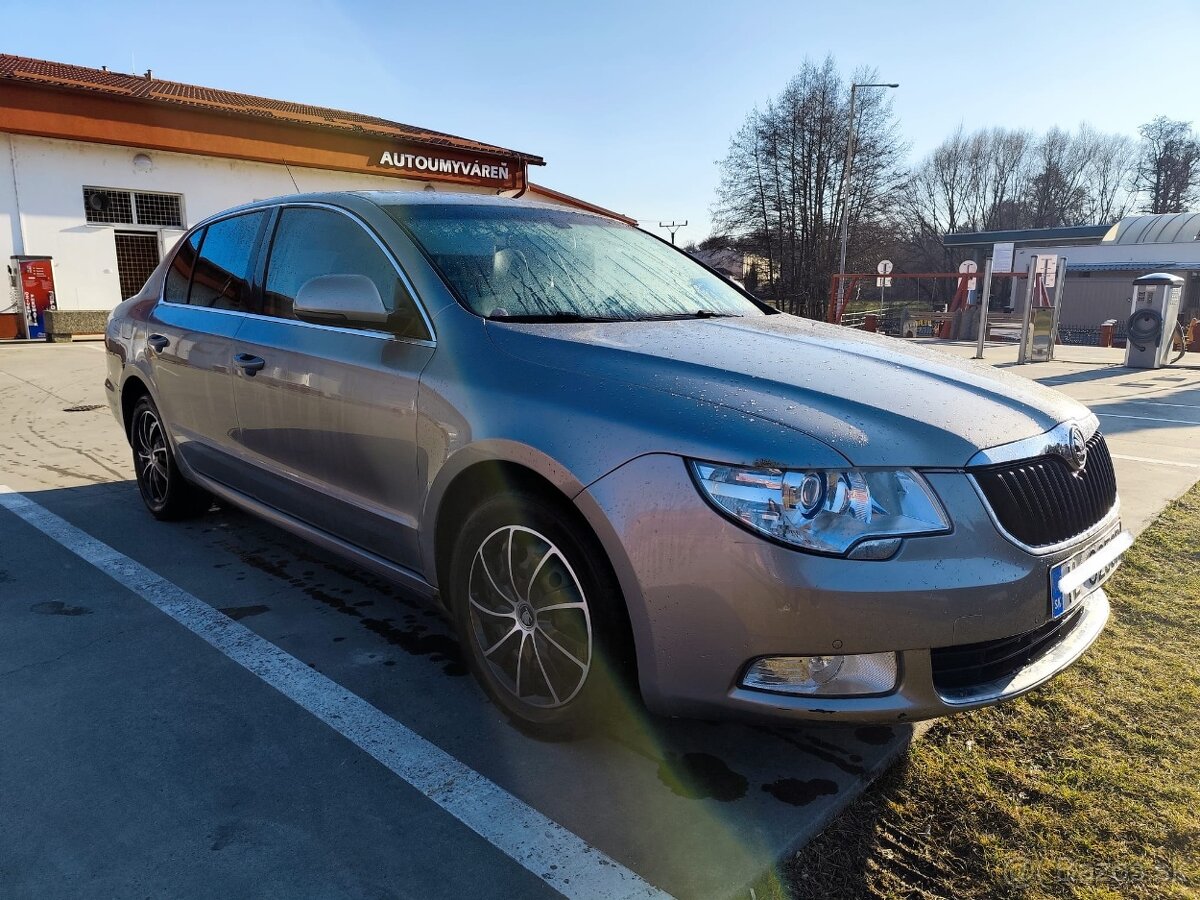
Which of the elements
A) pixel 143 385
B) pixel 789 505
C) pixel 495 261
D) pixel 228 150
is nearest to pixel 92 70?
pixel 228 150

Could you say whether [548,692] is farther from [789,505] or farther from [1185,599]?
[1185,599]

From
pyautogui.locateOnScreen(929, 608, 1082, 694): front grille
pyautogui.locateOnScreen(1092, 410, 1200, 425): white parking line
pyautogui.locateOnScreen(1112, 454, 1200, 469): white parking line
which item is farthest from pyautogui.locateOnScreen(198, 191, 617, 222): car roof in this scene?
pyautogui.locateOnScreen(1092, 410, 1200, 425): white parking line

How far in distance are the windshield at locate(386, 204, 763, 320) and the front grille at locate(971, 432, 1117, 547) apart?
4.68ft

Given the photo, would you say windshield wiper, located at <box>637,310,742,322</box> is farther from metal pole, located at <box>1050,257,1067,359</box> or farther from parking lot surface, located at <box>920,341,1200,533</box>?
metal pole, located at <box>1050,257,1067,359</box>

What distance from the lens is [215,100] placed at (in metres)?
22.5

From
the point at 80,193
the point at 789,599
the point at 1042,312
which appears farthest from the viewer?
the point at 80,193

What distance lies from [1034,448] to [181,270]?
13.9 feet

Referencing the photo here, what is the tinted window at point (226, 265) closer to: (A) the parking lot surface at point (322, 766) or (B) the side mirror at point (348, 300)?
(B) the side mirror at point (348, 300)

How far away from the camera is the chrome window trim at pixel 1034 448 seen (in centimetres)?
205

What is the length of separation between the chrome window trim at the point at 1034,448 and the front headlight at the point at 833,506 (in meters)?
0.20

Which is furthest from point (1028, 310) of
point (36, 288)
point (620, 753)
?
point (36, 288)

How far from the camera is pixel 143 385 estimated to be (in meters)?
4.66

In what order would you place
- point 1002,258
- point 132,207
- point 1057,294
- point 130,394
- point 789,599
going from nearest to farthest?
point 789,599, point 130,394, point 1057,294, point 1002,258, point 132,207

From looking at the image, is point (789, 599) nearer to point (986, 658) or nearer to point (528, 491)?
point (986, 658)
